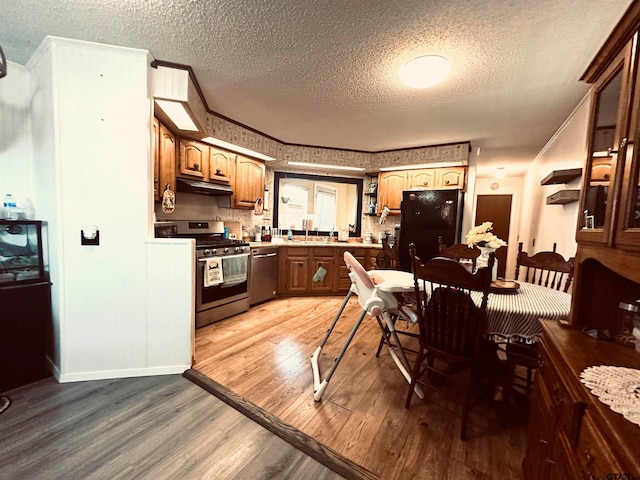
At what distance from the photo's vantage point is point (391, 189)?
4426 mm

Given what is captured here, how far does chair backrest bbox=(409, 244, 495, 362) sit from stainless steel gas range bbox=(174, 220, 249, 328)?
2225 mm

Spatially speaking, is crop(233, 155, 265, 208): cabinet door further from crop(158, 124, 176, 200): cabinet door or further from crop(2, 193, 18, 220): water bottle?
crop(2, 193, 18, 220): water bottle

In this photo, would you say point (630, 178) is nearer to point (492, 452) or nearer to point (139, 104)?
point (492, 452)

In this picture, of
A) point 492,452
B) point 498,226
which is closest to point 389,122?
point 492,452

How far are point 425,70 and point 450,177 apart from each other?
2.32 m

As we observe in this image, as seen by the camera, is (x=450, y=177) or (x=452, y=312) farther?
(x=450, y=177)

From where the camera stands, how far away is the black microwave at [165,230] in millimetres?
2697

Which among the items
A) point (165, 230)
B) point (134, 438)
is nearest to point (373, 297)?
point (134, 438)

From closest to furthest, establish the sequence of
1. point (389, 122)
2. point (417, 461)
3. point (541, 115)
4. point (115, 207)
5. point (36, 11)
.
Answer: point (417, 461), point (36, 11), point (115, 207), point (541, 115), point (389, 122)

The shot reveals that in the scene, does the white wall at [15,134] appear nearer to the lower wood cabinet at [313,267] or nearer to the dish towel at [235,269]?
the dish towel at [235,269]

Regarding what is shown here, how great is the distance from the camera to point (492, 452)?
143cm

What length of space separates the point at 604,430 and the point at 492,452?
1.13 metres

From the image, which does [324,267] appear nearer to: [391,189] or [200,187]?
[391,189]

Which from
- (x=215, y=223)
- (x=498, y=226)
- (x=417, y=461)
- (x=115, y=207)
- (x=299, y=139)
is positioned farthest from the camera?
(x=498, y=226)
